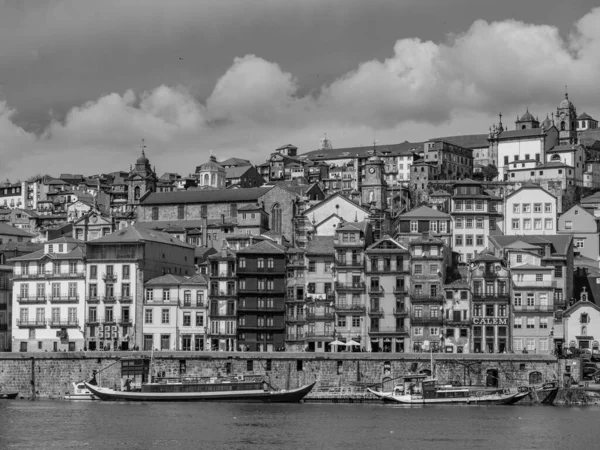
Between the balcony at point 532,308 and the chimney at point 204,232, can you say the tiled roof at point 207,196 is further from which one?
the balcony at point 532,308

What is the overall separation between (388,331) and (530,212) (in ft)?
119

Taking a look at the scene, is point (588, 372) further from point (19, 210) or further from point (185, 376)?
point (19, 210)

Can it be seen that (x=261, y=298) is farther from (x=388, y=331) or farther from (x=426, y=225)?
(x=426, y=225)

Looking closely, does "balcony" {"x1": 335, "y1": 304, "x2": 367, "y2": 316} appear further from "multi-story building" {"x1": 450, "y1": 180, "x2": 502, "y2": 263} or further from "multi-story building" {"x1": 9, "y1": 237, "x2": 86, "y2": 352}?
"multi-story building" {"x1": 9, "y1": 237, "x2": 86, "y2": 352}

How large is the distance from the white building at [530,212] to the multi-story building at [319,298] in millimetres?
32007

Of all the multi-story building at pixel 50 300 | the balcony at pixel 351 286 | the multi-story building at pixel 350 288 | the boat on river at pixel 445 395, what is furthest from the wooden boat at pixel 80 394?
the balcony at pixel 351 286

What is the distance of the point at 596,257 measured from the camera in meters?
132

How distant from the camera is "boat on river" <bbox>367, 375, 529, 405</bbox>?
9344 cm

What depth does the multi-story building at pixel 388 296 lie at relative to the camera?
10581 cm

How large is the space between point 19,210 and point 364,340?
106m

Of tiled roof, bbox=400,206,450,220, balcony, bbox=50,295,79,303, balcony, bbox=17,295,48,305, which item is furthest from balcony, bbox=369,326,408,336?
balcony, bbox=17,295,48,305

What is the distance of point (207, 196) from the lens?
15475 cm

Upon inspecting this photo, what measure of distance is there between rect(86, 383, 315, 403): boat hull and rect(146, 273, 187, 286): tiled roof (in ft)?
51.0

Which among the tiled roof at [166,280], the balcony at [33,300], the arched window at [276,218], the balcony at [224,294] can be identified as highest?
the arched window at [276,218]
